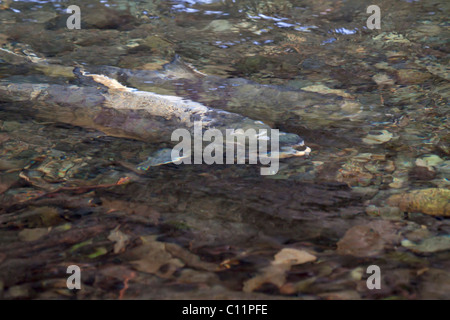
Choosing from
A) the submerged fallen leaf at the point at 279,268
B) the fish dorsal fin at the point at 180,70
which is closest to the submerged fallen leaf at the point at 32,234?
the submerged fallen leaf at the point at 279,268

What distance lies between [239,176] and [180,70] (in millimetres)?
1401

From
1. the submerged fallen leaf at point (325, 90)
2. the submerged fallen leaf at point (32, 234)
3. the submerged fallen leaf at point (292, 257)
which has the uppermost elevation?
the submerged fallen leaf at point (325, 90)

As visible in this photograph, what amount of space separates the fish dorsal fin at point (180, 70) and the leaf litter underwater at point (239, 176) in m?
0.02

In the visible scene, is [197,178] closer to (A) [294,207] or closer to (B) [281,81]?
(A) [294,207]

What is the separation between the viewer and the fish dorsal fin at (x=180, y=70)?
10.7 feet

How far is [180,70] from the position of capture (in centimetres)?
334

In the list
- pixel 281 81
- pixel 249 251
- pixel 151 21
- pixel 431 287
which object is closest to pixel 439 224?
pixel 431 287

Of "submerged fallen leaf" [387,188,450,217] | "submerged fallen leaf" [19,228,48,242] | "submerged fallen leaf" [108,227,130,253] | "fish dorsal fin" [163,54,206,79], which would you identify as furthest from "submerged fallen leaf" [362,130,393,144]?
"submerged fallen leaf" [19,228,48,242]

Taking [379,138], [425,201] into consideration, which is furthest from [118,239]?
[379,138]

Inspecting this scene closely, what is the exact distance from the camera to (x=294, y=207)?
2.00 meters

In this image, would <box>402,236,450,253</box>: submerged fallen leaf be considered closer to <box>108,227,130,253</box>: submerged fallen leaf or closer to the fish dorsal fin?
<box>108,227,130,253</box>: submerged fallen leaf

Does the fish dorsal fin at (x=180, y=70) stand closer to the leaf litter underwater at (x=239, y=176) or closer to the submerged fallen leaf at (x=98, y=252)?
the leaf litter underwater at (x=239, y=176)

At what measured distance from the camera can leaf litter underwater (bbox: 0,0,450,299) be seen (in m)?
1.63

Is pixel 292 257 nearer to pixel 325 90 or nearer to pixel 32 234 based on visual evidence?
pixel 32 234
